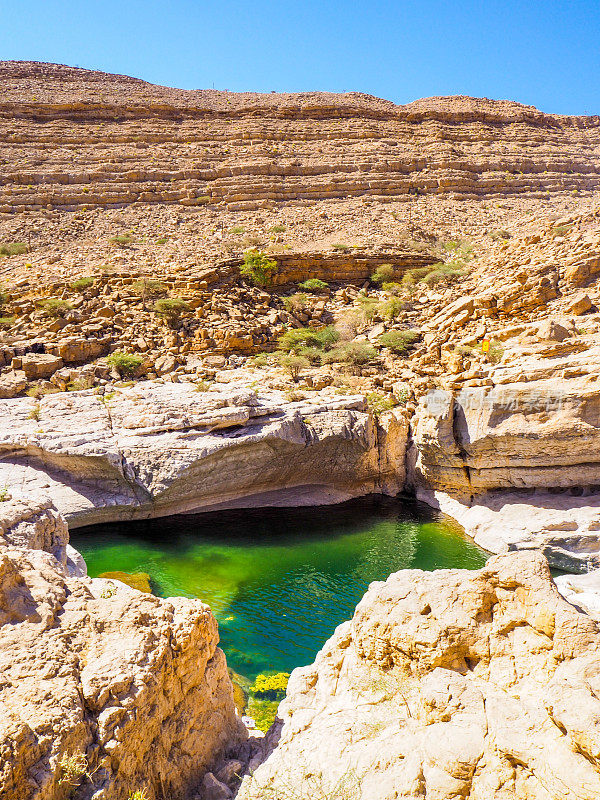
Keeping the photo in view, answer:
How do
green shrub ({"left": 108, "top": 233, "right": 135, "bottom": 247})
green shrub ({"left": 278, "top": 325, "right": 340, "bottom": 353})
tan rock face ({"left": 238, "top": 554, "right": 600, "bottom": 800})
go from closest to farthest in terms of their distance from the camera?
tan rock face ({"left": 238, "top": 554, "right": 600, "bottom": 800}), green shrub ({"left": 278, "top": 325, "right": 340, "bottom": 353}), green shrub ({"left": 108, "top": 233, "right": 135, "bottom": 247})

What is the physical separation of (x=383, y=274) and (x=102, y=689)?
1923cm

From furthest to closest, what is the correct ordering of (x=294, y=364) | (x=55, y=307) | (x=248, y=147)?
(x=248, y=147) → (x=55, y=307) → (x=294, y=364)

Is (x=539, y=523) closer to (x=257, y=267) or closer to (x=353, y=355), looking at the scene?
(x=353, y=355)

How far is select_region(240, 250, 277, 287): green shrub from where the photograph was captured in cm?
1969

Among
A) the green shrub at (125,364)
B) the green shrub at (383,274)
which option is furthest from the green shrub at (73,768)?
the green shrub at (383,274)

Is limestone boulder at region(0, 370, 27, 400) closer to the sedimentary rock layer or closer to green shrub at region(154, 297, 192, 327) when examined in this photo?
green shrub at region(154, 297, 192, 327)

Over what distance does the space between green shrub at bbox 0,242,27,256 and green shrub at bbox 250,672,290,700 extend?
68.6 ft

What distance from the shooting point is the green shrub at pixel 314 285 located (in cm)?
2009

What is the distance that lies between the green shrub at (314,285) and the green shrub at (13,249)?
11.8 m

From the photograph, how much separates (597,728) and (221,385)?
11.9 m

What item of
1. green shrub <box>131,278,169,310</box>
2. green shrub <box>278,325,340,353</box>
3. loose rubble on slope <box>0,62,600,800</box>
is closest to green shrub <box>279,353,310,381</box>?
loose rubble on slope <box>0,62,600,800</box>

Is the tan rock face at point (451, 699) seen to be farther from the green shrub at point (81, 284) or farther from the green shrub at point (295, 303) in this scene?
the green shrub at point (81, 284)

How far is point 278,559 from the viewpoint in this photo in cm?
1101

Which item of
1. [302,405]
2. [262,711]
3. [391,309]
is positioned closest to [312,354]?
[302,405]
